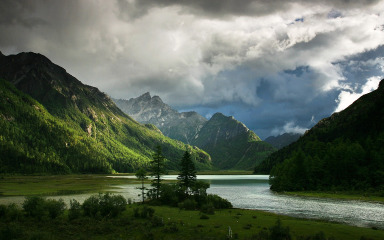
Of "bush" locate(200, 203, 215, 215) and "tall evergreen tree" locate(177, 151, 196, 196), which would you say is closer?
"bush" locate(200, 203, 215, 215)

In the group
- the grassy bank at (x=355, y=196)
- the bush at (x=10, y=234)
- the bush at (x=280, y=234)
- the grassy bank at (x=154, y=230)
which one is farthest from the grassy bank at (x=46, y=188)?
the grassy bank at (x=355, y=196)

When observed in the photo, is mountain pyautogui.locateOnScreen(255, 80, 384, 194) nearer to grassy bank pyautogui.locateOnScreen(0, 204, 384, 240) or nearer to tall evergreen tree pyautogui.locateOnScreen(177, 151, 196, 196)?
tall evergreen tree pyautogui.locateOnScreen(177, 151, 196, 196)

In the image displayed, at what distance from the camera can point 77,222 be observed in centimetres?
Result: 4453

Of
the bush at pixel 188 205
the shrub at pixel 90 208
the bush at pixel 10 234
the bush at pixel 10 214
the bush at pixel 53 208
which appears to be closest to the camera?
the bush at pixel 10 234

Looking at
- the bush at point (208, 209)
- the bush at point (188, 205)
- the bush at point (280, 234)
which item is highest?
the bush at point (280, 234)

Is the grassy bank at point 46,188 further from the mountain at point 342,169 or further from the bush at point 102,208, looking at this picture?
the mountain at point 342,169

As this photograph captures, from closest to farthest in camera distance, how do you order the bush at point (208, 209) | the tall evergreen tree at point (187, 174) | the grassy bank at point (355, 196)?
the bush at point (208, 209)
the grassy bank at point (355, 196)
the tall evergreen tree at point (187, 174)

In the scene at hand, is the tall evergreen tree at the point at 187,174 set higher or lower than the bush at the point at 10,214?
higher

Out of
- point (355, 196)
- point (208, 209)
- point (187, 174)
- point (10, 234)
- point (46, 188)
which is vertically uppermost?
point (187, 174)

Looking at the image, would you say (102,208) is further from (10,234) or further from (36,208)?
(10,234)

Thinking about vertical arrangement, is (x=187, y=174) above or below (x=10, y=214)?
above

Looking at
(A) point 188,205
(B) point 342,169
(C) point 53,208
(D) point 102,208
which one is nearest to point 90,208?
(D) point 102,208

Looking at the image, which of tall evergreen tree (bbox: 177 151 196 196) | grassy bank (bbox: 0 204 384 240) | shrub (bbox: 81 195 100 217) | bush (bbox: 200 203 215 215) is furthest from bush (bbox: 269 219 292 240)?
tall evergreen tree (bbox: 177 151 196 196)

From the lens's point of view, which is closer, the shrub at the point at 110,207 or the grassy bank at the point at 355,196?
the shrub at the point at 110,207
